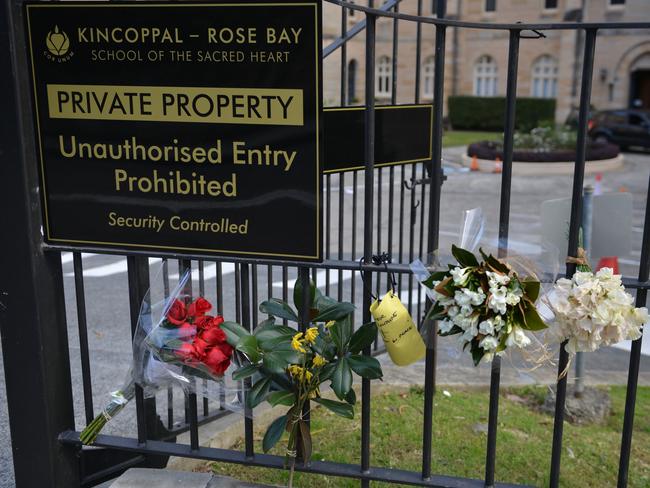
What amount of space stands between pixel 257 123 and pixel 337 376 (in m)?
0.90

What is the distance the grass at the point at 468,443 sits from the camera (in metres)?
3.55

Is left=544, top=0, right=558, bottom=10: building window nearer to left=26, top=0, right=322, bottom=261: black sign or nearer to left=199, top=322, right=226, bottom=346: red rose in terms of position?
left=26, top=0, right=322, bottom=261: black sign

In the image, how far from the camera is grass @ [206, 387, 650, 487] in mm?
3555

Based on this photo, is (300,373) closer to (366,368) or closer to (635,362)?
(366,368)

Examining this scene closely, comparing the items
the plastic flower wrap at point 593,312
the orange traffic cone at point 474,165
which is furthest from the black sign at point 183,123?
the orange traffic cone at point 474,165

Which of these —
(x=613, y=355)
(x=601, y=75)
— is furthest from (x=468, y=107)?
(x=613, y=355)

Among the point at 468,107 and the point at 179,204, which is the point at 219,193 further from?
the point at 468,107

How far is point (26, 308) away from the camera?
2652 millimetres

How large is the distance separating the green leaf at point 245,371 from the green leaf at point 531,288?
95 centimetres

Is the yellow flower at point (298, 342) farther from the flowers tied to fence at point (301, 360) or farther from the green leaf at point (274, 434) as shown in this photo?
Answer: the green leaf at point (274, 434)

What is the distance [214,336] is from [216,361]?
89 mm

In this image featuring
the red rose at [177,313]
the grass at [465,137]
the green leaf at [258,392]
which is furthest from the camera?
the grass at [465,137]

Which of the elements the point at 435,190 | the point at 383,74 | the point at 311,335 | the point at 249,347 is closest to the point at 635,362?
the point at 435,190

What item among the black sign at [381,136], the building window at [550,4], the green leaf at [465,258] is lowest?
the green leaf at [465,258]
